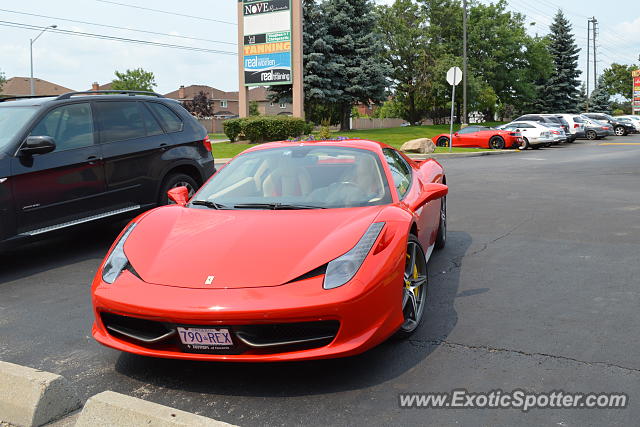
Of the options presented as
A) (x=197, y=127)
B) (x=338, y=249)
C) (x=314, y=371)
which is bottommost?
(x=314, y=371)

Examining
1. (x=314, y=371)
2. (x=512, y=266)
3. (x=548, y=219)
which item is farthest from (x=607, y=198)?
(x=314, y=371)

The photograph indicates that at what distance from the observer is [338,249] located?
144 inches

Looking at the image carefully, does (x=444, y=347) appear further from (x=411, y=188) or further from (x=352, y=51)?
(x=352, y=51)

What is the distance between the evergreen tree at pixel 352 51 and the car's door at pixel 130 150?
3309 centimetres

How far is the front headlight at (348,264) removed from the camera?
11.3 feet

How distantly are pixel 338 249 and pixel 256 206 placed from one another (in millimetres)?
1014

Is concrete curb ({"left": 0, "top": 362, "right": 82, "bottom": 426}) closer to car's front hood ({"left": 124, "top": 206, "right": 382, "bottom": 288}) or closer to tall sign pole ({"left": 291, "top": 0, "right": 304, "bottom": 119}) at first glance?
car's front hood ({"left": 124, "top": 206, "right": 382, "bottom": 288})

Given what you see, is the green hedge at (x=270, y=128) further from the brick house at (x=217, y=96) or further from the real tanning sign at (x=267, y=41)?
the brick house at (x=217, y=96)

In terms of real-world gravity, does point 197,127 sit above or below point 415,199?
above

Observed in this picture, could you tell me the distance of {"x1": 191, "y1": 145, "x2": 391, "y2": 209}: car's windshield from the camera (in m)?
4.55

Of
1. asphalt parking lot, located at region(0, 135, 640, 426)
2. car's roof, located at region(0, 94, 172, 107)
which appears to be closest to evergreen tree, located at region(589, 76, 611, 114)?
asphalt parking lot, located at region(0, 135, 640, 426)

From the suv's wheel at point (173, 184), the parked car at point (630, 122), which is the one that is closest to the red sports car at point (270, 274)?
the suv's wheel at point (173, 184)

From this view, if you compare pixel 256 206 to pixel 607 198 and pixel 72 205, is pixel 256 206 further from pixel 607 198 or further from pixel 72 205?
pixel 607 198

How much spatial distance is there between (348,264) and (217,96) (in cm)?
11307
